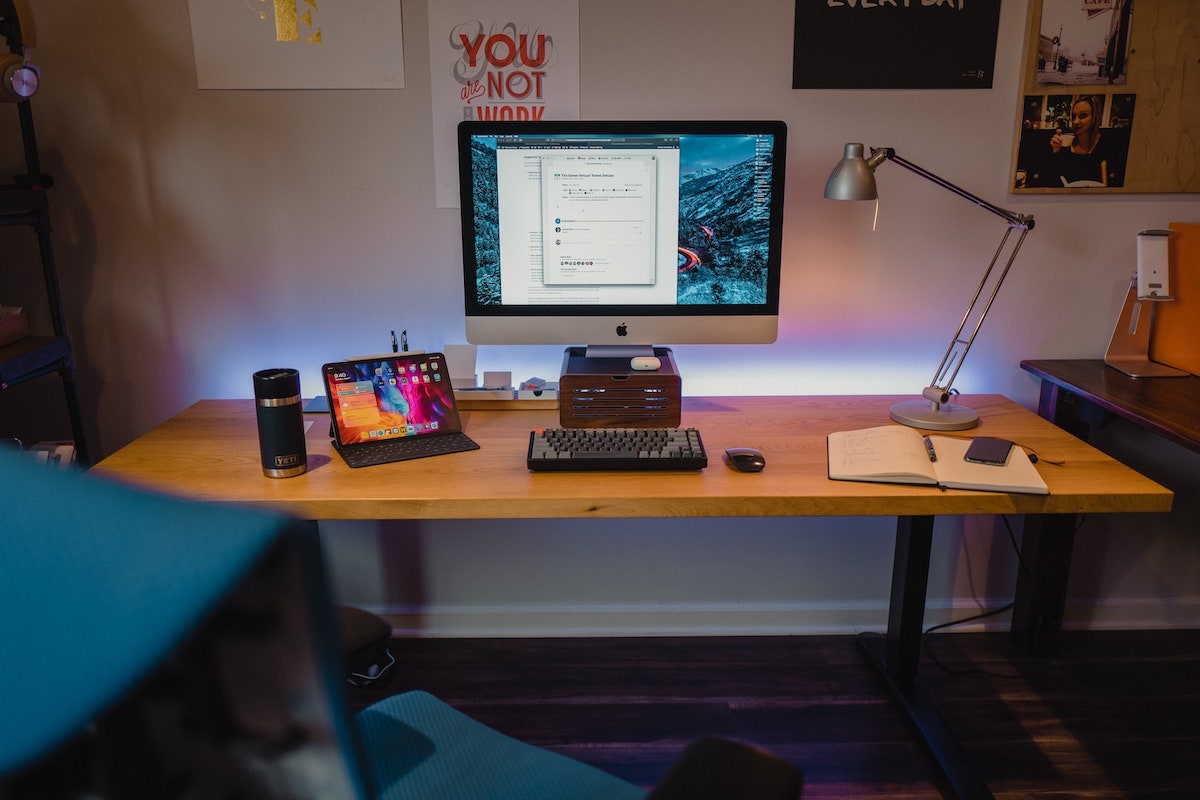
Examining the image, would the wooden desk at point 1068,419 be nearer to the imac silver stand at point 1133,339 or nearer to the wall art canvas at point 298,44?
the imac silver stand at point 1133,339

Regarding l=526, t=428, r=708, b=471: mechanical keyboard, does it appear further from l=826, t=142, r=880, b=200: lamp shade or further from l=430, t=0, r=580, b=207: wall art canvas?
l=430, t=0, r=580, b=207: wall art canvas

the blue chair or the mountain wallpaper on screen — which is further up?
the mountain wallpaper on screen

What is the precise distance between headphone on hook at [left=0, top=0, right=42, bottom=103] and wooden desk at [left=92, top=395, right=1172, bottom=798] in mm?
722

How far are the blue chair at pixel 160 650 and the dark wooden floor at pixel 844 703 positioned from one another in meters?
1.44

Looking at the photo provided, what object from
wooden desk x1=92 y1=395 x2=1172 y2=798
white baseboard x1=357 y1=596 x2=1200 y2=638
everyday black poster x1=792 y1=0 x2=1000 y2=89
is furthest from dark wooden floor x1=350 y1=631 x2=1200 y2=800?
everyday black poster x1=792 y1=0 x2=1000 y2=89

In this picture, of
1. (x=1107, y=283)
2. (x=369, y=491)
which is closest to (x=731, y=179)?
(x=369, y=491)

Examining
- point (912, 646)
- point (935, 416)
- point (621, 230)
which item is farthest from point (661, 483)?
point (912, 646)

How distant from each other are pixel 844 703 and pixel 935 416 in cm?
76

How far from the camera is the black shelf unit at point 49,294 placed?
5.67 feet

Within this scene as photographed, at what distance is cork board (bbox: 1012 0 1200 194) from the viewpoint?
1.97 m

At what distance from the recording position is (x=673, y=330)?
1806 millimetres

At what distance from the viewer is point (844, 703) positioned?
6.68 feet

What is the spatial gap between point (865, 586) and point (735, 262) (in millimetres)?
1095

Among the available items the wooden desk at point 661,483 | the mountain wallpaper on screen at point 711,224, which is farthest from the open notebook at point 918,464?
the mountain wallpaper on screen at point 711,224
